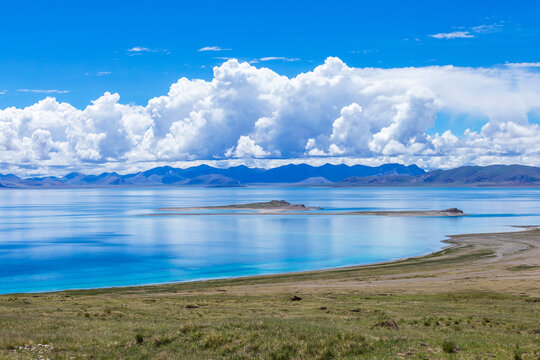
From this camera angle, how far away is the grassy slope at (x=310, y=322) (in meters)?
17.5

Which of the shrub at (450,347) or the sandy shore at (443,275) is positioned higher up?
the shrub at (450,347)

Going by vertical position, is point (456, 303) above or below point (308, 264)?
above

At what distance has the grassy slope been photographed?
1752 cm

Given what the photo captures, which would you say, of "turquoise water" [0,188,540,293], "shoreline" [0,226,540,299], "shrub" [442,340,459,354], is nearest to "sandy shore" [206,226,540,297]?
"shoreline" [0,226,540,299]

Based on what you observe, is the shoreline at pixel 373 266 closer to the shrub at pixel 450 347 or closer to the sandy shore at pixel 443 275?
the sandy shore at pixel 443 275

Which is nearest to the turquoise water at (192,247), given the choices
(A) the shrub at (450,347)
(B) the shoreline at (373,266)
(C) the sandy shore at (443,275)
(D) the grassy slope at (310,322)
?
(B) the shoreline at (373,266)

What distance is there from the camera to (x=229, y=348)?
17.8 m

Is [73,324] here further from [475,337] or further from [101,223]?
[101,223]

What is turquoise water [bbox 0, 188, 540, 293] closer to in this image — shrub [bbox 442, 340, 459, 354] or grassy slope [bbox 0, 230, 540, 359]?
grassy slope [bbox 0, 230, 540, 359]

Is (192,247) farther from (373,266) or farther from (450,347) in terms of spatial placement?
(450,347)

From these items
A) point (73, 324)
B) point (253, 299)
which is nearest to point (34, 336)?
point (73, 324)

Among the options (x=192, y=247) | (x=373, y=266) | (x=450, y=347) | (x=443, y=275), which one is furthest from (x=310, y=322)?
(x=192, y=247)

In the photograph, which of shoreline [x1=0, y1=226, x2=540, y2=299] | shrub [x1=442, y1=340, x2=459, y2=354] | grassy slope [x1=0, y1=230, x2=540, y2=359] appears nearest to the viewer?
shrub [x1=442, y1=340, x2=459, y2=354]

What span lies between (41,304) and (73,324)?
15955 millimetres
